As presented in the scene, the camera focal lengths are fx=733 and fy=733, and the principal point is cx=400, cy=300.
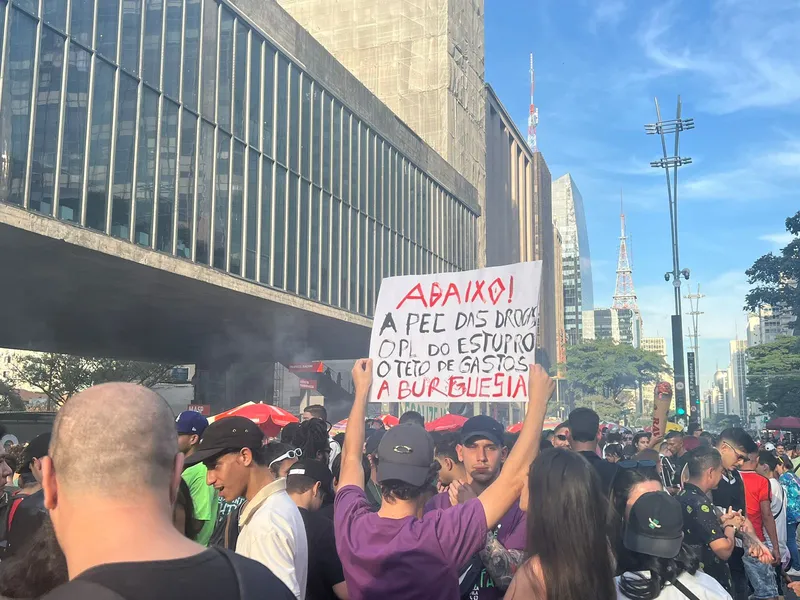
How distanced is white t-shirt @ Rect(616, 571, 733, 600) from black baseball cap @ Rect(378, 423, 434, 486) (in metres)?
0.93

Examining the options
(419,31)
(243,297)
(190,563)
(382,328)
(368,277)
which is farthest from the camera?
(419,31)

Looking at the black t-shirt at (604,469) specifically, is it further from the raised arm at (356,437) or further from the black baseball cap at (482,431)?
the raised arm at (356,437)

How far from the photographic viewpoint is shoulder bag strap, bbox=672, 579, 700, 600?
9.36 ft

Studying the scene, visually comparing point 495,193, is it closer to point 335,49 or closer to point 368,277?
point 335,49

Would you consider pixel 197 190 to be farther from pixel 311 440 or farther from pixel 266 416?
pixel 311 440

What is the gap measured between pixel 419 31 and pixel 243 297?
27927mm

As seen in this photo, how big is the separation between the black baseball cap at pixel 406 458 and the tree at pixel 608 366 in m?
78.9

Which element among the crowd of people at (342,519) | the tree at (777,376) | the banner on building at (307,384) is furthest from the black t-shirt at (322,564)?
the tree at (777,376)

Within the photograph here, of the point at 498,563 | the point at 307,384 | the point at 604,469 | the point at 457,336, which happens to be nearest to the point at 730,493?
the point at 604,469

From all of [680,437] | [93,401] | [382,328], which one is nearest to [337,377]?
[680,437]

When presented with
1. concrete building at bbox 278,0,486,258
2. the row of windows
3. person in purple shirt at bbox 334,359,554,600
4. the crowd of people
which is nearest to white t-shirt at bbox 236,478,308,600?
the crowd of people

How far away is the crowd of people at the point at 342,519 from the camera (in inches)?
64.4

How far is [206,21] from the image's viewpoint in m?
22.8

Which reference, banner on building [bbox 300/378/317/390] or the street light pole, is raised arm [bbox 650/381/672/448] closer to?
the street light pole
